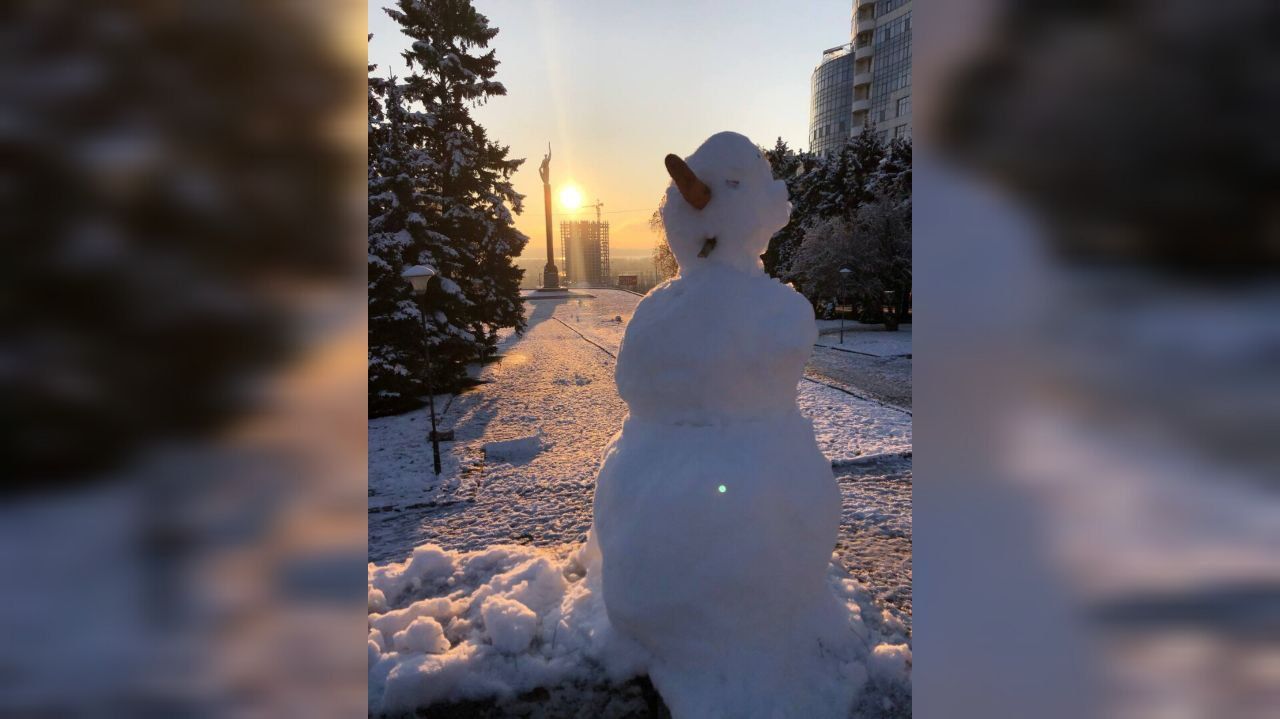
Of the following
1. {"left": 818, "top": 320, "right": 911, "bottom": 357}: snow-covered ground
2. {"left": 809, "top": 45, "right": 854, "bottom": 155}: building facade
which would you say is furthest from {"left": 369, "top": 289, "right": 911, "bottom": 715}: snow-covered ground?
{"left": 809, "top": 45, "right": 854, "bottom": 155}: building facade

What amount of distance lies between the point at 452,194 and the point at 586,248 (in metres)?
65.4

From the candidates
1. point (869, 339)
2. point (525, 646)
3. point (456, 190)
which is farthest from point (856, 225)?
point (525, 646)

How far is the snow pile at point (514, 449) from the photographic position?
8779mm

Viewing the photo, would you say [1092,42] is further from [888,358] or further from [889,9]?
[889,9]

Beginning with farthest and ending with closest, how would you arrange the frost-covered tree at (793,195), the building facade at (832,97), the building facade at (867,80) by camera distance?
the building facade at (832,97) → the building facade at (867,80) → the frost-covered tree at (793,195)

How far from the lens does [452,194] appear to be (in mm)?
15273

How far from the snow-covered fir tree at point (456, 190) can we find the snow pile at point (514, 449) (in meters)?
4.86

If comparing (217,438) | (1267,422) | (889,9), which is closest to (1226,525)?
(1267,422)

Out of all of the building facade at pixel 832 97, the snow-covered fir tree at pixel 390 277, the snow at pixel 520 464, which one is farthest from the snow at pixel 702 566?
the building facade at pixel 832 97

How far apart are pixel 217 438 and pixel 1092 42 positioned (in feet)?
3.41

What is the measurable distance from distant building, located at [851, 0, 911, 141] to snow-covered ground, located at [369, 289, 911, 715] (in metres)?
31.1

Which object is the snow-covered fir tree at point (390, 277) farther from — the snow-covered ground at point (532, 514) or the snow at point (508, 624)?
the snow at point (508, 624)

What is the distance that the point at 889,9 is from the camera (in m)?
36.6

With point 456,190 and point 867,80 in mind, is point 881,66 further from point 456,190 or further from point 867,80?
point 456,190
